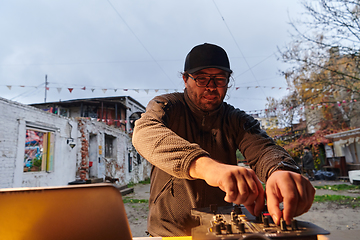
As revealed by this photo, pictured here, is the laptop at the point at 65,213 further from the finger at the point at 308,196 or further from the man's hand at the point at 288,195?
the finger at the point at 308,196

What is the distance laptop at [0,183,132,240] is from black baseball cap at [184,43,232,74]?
1.01 metres

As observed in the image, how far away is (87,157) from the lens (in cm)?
1084

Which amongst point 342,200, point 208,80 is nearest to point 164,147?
point 208,80

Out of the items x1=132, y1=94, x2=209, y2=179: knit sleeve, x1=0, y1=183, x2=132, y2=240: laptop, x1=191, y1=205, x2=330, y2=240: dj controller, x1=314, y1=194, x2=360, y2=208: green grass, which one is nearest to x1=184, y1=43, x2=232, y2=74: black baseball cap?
x1=132, y1=94, x2=209, y2=179: knit sleeve

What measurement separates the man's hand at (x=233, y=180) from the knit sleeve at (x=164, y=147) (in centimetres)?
4

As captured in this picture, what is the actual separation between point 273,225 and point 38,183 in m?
9.23

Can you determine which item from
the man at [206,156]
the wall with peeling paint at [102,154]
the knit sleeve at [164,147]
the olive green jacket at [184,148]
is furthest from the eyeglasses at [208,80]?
the wall with peeling paint at [102,154]

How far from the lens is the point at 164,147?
2.93ft

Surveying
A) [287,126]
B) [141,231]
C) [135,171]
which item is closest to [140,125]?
[141,231]

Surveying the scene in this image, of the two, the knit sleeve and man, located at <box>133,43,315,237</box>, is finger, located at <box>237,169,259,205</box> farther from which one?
the knit sleeve

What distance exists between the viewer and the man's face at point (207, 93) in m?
1.43

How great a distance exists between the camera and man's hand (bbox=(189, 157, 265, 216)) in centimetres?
76

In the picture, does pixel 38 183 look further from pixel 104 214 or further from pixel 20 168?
pixel 104 214

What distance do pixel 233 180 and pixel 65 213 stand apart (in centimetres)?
53
